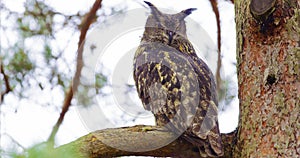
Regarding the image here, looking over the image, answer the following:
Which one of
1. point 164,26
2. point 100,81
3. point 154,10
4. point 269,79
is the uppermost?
point 154,10

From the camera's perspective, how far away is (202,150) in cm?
244

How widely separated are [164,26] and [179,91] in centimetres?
92

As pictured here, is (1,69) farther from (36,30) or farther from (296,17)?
(296,17)

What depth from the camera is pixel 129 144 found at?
7.81 feet

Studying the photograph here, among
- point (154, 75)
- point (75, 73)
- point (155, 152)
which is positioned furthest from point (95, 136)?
point (75, 73)

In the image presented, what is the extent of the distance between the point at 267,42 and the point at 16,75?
2206 mm

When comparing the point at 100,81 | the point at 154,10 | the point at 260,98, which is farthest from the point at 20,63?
the point at 260,98

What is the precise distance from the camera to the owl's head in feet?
11.5

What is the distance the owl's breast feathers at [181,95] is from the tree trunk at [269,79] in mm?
177

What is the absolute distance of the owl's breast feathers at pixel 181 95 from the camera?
2500 mm

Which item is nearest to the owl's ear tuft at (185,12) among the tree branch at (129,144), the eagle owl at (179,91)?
the eagle owl at (179,91)

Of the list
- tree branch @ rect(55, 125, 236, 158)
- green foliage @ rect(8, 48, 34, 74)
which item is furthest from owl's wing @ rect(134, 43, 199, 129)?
green foliage @ rect(8, 48, 34, 74)

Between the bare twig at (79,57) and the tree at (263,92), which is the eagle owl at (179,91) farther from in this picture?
the bare twig at (79,57)

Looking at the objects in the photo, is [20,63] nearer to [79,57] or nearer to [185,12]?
[79,57]
